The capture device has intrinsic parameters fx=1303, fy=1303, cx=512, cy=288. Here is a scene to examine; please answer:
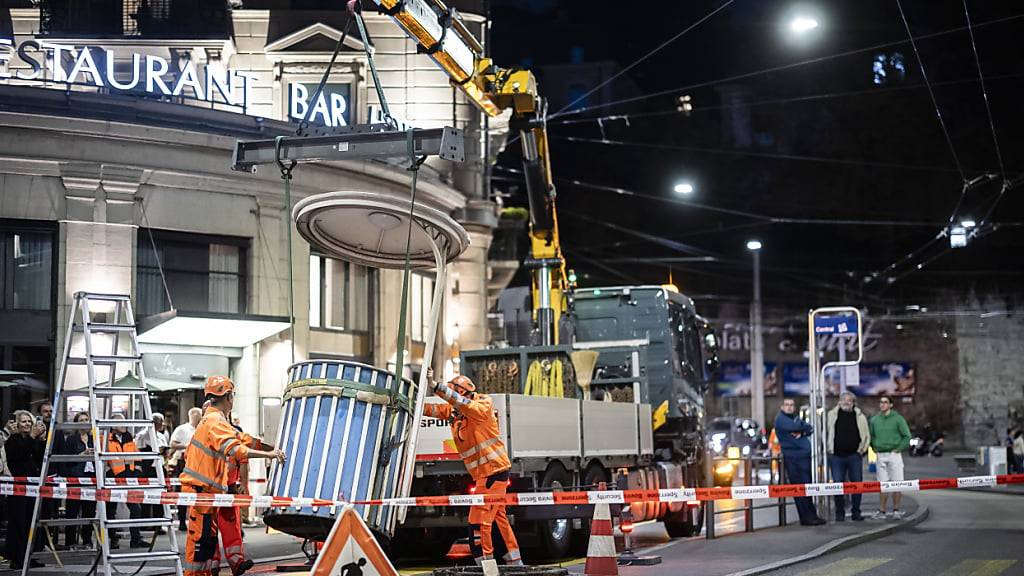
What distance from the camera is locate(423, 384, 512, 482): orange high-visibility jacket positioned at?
1223cm

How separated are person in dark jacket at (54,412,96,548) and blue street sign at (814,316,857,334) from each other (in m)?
11.2

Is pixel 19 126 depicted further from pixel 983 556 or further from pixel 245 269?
pixel 983 556

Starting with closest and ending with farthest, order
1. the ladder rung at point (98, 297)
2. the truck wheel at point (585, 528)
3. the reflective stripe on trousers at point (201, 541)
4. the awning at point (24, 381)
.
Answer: the reflective stripe on trousers at point (201, 541)
the ladder rung at point (98, 297)
the truck wheel at point (585, 528)
the awning at point (24, 381)

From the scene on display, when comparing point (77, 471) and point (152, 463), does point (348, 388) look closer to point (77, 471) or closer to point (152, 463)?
point (77, 471)

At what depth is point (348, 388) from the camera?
10.8m

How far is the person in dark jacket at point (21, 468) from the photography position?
1480 cm

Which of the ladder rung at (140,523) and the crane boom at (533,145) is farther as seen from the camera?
the crane boom at (533,145)

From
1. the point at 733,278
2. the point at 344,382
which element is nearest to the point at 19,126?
the point at 344,382

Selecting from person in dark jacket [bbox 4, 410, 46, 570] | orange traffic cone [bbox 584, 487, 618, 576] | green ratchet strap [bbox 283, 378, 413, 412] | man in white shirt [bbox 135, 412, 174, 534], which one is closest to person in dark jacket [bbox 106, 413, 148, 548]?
man in white shirt [bbox 135, 412, 174, 534]

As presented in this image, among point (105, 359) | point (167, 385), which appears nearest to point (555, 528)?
point (105, 359)

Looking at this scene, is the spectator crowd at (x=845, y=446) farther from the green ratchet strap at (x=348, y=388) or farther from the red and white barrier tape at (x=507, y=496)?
the green ratchet strap at (x=348, y=388)

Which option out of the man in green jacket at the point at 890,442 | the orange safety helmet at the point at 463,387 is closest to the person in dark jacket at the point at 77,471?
the orange safety helmet at the point at 463,387

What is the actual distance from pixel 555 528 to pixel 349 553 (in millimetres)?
6250

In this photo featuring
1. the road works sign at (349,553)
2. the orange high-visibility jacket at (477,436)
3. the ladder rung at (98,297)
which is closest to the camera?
the road works sign at (349,553)
